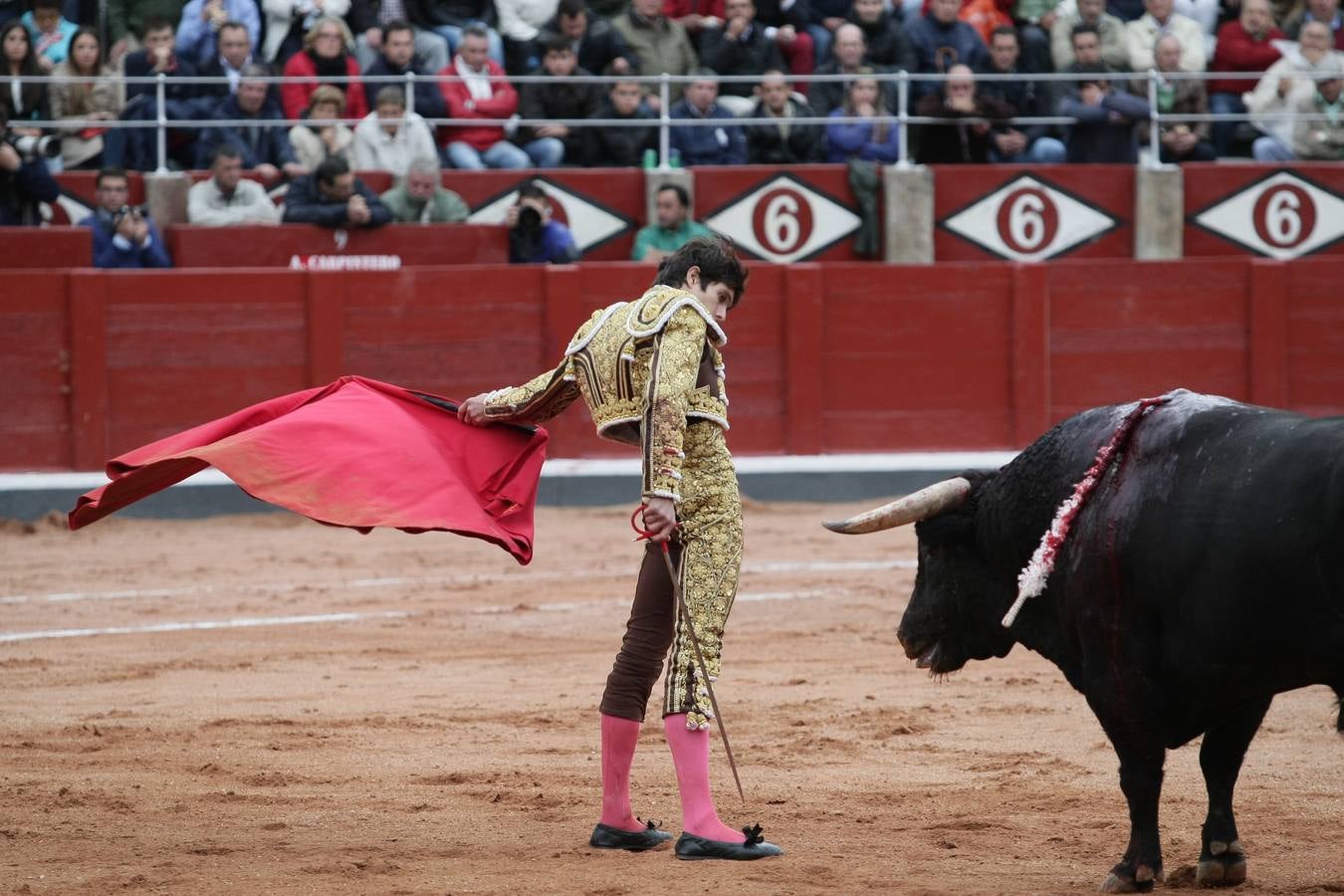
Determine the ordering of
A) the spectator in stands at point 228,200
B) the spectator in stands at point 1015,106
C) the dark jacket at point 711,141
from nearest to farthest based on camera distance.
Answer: the spectator in stands at point 228,200, the dark jacket at point 711,141, the spectator in stands at point 1015,106

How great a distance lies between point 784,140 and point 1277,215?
10.8 feet

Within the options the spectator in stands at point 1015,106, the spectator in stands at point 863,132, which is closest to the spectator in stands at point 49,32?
the spectator in stands at point 863,132

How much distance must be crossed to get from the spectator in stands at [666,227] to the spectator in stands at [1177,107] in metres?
3.16

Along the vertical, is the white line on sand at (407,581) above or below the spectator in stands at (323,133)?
below

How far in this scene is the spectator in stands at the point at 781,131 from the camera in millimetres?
11328

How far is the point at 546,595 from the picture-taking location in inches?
321

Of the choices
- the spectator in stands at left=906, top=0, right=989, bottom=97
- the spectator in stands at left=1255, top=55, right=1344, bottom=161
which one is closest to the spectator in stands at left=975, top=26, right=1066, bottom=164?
the spectator in stands at left=906, top=0, right=989, bottom=97

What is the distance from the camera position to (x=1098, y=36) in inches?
468

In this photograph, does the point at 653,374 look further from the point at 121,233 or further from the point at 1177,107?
the point at 1177,107

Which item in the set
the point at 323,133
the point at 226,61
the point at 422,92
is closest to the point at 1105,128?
the point at 422,92

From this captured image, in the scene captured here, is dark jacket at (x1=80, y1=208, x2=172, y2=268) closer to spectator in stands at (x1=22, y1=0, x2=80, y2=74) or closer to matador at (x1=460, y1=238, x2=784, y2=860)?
spectator in stands at (x1=22, y1=0, x2=80, y2=74)

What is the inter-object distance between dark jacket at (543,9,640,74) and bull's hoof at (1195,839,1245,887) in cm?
819

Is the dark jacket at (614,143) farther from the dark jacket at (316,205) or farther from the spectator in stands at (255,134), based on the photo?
the spectator in stands at (255,134)

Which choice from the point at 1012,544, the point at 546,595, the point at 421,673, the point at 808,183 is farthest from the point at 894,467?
the point at 1012,544
